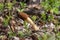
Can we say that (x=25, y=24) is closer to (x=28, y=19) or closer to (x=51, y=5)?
(x=28, y=19)

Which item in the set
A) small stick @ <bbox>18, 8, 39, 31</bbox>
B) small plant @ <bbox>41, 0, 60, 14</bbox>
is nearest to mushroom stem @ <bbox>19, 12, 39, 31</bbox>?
small stick @ <bbox>18, 8, 39, 31</bbox>

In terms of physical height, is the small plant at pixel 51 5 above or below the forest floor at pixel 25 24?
above

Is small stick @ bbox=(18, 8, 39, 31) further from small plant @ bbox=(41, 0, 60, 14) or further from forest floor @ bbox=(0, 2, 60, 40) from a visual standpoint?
small plant @ bbox=(41, 0, 60, 14)

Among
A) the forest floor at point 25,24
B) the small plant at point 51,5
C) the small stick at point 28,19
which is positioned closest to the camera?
the forest floor at point 25,24

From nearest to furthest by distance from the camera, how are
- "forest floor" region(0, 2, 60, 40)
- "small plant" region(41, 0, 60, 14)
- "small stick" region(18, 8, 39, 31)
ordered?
"forest floor" region(0, 2, 60, 40) → "small stick" region(18, 8, 39, 31) → "small plant" region(41, 0, 60, 14)

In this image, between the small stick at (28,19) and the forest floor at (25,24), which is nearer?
the forest floor at (25,24)

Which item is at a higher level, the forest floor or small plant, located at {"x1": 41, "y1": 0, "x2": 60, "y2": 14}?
small plant, located at {"x1": 41, "y1": 0, "x2": 60, "y2": 14}

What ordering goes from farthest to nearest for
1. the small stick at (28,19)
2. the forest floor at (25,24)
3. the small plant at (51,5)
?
the small plant at (51,5)
the small stick at (28,19)
the forest floor at (25,24)

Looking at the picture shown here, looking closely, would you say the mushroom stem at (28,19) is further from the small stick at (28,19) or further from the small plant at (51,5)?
the small plant at (51,5)

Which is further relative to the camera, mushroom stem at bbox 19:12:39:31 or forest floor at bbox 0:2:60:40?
mushroom stem at bbox 19:12:39:31

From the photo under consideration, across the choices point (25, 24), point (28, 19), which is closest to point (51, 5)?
point (28, 19)

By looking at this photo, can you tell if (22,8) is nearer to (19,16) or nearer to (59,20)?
(19,16)

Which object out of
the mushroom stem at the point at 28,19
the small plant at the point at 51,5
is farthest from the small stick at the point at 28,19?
the small plant at the point at 51,5
